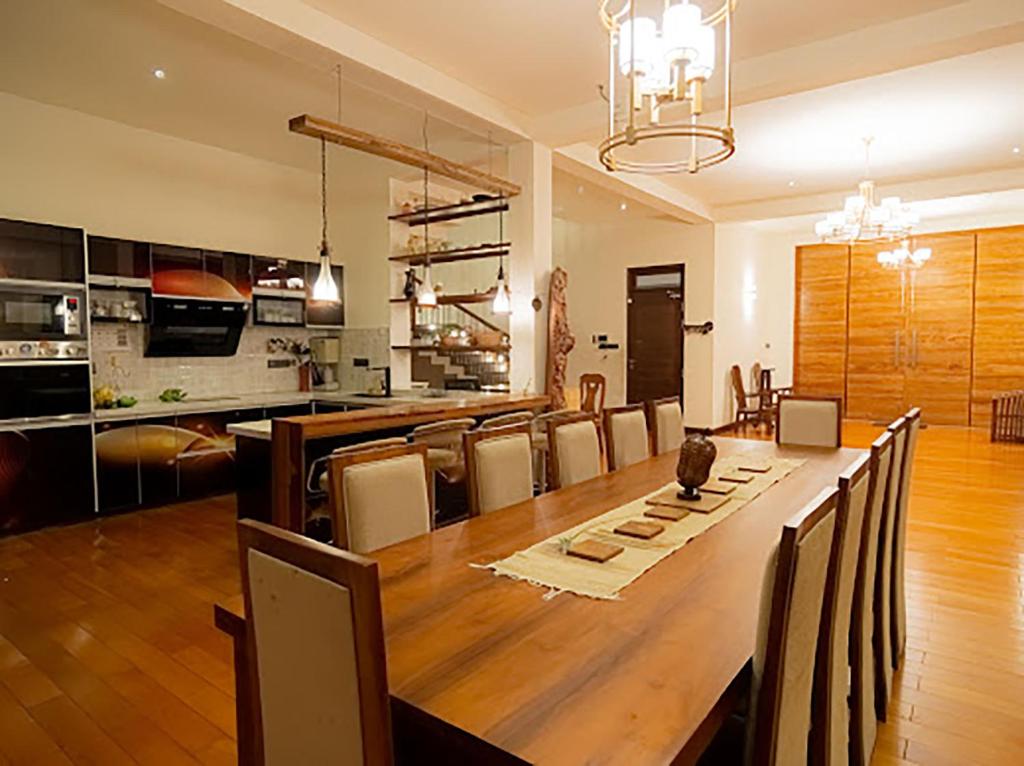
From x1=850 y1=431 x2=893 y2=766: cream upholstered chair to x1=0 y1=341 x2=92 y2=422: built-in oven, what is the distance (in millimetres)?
4847

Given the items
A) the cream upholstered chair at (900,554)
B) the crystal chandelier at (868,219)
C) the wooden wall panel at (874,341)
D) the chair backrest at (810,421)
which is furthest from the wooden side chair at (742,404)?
the cream upholstered chair at (900,554)

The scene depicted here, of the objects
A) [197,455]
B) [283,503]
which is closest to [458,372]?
[197,455]

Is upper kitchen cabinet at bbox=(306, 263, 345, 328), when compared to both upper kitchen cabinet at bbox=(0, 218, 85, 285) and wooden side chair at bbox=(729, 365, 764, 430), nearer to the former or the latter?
upper kitchen cabinet at bbox=(0, 218, 85, 285)

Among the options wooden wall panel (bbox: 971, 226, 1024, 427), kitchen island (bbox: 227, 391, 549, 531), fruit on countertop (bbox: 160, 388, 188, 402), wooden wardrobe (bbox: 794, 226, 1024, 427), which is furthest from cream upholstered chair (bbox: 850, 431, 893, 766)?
wooden wall panel (bbox: 971, 226, 1024, 427)

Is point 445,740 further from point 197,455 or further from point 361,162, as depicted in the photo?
point 361,162

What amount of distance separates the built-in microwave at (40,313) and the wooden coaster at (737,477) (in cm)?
441

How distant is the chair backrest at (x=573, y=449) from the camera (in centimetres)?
291

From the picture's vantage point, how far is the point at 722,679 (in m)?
1.17

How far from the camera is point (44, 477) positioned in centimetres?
427

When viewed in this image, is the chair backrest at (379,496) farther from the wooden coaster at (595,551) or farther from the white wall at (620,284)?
the white wall at (620,284)

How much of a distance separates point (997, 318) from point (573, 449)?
884cm

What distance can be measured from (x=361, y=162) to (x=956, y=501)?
594cm

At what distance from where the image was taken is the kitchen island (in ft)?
10.9

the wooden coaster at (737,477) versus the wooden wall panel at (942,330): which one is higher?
the wooden wall panel at (942,330)
